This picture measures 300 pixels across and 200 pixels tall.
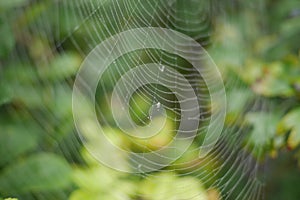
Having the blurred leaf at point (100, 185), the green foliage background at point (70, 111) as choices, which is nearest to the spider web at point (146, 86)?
the green foliage background at point (70, 111)

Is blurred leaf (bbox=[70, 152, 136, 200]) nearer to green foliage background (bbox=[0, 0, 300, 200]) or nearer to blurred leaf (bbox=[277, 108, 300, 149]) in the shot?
green foliage background (bbox=[0, 0, 300, 200])

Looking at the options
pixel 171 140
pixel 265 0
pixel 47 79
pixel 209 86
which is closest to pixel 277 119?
pixel 171 140

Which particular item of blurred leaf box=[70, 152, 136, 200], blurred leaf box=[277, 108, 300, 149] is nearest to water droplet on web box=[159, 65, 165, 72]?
blurred leaf box=[277, 108, 300, 149]

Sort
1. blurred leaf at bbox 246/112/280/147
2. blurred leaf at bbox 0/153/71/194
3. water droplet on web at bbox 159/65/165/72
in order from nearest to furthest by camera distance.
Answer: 1. blurred leaf at bbox 0/153/71/194
2. blurred leaf at bbox 246/112/280/147
3. water droplet on web at bbox 159/65/165/72

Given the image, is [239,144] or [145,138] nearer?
[145,138]

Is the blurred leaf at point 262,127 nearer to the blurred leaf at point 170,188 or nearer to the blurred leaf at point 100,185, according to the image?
the blurred leaf at point 170,188

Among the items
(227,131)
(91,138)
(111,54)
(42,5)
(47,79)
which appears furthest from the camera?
(227,131)

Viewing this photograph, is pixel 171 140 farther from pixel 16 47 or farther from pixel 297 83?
pixel 16 47

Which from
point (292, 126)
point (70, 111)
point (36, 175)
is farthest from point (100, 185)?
point (292, 126)

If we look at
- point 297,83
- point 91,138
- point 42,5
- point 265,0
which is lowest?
point 91,138
